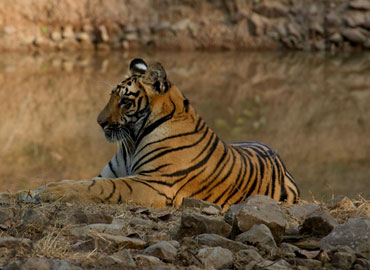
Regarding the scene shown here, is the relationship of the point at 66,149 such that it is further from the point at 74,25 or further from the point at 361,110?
the point at 74,25

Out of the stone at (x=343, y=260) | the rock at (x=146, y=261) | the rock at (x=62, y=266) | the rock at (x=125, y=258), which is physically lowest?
the stone at (x=343, y=260)

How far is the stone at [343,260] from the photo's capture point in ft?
8.57

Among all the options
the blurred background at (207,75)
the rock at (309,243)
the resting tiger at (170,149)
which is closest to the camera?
the rock at (309,243)

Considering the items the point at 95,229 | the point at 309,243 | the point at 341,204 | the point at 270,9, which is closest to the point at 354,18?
the point at 270,9

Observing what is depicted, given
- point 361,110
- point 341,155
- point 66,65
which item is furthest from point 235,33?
point 341,155

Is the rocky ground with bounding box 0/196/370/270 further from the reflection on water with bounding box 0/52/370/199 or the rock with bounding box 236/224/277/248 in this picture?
the reflection on water with bounding box 0/52/370/199

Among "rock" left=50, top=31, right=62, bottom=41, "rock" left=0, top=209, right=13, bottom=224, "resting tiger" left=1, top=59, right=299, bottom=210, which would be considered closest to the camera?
"rock" left=0, top=209, right=13, bottom=224

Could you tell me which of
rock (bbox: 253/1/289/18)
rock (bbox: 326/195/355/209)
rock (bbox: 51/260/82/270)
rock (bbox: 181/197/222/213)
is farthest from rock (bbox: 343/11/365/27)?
rock (bbox: 51/260/82/270)

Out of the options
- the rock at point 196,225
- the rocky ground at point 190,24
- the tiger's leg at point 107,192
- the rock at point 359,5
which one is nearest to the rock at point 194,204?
the tiger's leg at point 107,192

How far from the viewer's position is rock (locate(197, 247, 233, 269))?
2.62 m

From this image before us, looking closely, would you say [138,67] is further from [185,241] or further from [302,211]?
[185,241]

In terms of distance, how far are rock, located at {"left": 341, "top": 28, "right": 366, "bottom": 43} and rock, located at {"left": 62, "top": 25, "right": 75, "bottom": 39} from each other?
678 cm

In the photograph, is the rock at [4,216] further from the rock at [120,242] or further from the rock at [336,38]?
the rock at [336,38]

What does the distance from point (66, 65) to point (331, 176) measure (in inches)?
305
